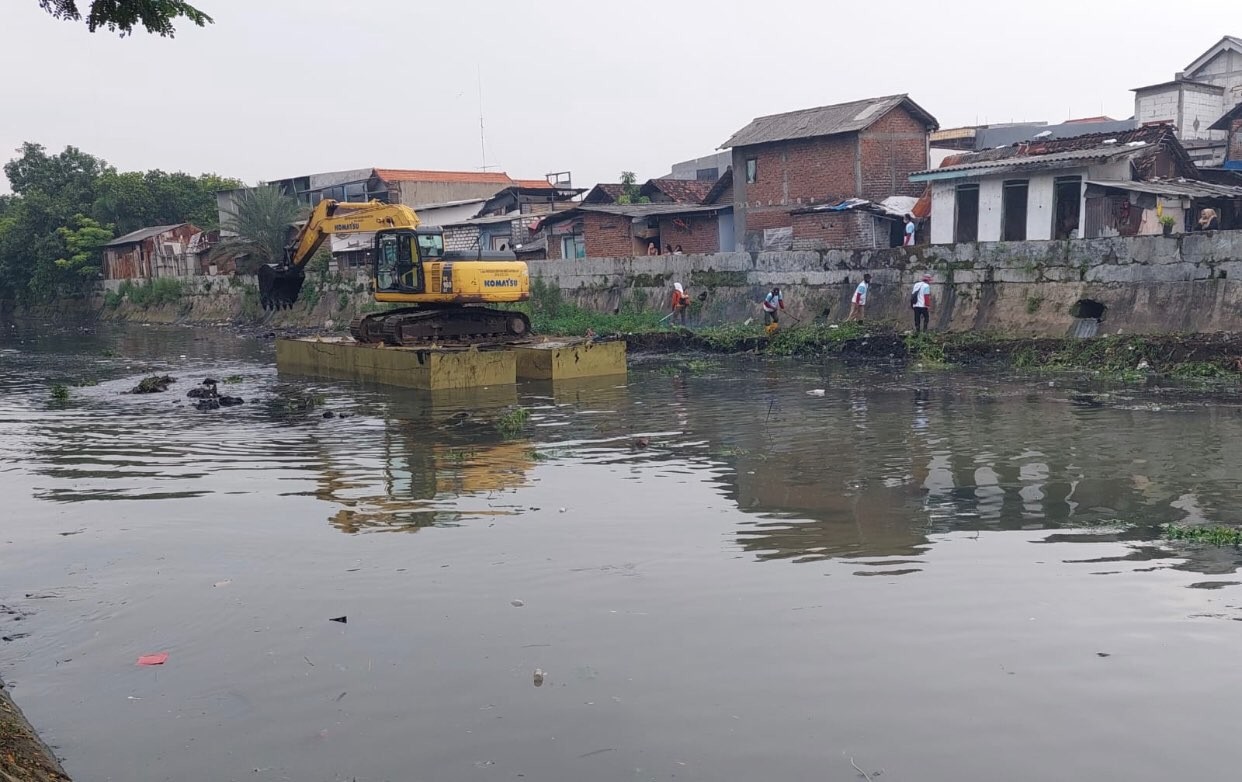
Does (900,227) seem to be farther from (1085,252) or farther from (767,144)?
(1085,252)

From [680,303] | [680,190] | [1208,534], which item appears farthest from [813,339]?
[680,190]

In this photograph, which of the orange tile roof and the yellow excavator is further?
the orange tile roof

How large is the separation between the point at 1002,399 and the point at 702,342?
10771 millimetres

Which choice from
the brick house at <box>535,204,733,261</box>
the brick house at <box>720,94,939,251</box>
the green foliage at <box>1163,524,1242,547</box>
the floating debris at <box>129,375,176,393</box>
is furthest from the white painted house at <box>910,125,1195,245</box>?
the floating debris at <box>129,375,176,393</box>

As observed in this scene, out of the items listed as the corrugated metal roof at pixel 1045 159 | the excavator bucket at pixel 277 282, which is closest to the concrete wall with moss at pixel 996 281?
the corrugated metal roof at pixel 1045 159

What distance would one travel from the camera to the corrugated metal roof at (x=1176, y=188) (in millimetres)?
25011

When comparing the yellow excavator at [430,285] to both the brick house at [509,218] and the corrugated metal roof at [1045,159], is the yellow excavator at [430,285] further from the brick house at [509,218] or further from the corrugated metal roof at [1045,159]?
the brick house at [509,218]

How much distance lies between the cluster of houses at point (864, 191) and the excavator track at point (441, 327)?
9.42 metres

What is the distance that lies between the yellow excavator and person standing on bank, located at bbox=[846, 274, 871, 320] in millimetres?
8057

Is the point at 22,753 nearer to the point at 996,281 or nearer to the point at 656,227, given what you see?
the point at 996,281

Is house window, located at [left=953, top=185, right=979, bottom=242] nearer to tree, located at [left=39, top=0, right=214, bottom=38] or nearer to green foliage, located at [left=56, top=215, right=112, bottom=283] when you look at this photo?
tree, located at [left=39, top=0, right=214, bottom=38]

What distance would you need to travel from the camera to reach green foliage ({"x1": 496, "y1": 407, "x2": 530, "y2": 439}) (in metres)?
14.8

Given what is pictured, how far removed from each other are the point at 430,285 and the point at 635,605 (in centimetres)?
1546

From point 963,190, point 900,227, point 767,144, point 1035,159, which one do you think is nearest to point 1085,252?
point 1035,159
